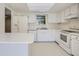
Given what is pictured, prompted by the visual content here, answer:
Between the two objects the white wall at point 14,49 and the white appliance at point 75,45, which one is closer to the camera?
the white wall at point 14,49

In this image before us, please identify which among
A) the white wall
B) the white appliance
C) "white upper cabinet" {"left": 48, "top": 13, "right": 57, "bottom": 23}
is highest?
"white upper cabinet" {"left": 48, "top": 13, "right": 57, "bottom": 23}

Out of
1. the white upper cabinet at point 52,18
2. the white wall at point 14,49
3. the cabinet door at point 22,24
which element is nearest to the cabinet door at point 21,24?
the cabinet door at point 22,24

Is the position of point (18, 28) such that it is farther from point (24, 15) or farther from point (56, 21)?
point (56, 21)

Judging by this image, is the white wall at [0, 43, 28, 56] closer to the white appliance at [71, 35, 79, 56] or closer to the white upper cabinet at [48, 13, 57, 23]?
the white appliance at [71, 35, 79, 56]

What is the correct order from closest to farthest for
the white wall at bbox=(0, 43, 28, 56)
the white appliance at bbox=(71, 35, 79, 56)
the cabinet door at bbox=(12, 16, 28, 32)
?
the white wall at bbox=(0, 43, 28, 56) → the white appliance at bbox=(71, 35, 79, 56) → the cabinet door at bbox=(12, 16, 28, 32)

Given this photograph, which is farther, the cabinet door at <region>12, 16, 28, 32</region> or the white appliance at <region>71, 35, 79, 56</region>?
the cabinet door at <region>12, 16, 28, 32</region>

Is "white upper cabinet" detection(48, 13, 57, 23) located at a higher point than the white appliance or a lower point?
higher

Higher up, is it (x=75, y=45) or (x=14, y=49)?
(x=14, y=49)

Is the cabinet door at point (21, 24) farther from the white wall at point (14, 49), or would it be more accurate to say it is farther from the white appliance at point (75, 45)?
the white wall at point (14, 49)

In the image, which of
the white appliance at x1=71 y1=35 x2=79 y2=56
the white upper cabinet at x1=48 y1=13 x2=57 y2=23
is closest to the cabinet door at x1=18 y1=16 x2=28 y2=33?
the white upper cabinet at x1=48 y1=13 x2=57 y2=23

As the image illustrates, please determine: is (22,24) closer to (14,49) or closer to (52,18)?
(52,18)

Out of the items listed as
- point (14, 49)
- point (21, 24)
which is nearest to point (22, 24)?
point (21, 24)

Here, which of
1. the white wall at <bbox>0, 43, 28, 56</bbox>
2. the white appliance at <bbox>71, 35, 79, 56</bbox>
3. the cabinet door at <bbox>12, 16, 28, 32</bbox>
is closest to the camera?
the white wall at <bbox>0, 43, 28, 56</bbox>

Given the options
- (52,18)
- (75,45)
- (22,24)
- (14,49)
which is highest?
(52,18)
